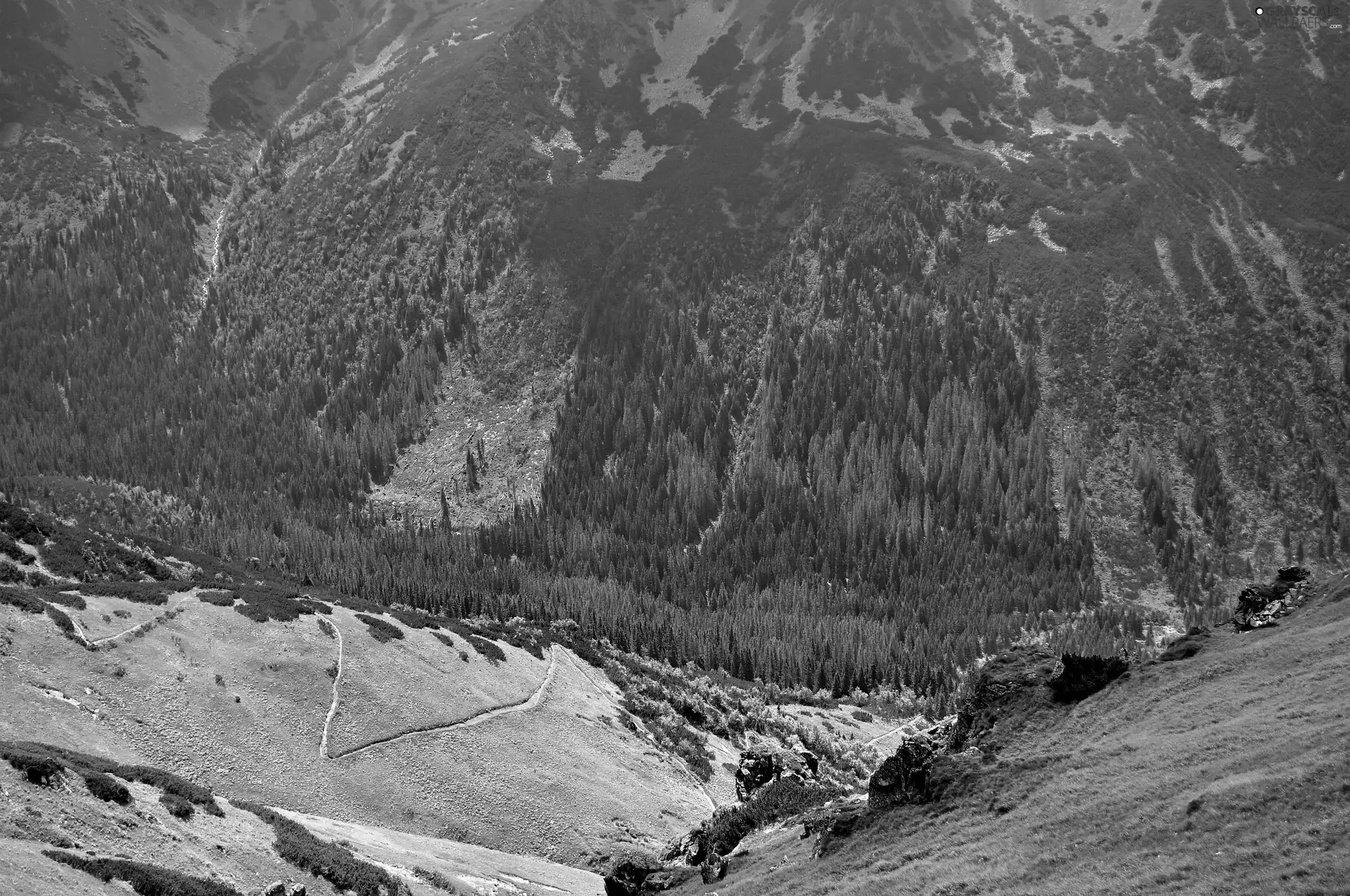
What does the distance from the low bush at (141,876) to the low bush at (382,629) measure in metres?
42.1

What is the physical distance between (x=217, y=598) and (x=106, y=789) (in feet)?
119

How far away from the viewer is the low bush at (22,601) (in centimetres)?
6838

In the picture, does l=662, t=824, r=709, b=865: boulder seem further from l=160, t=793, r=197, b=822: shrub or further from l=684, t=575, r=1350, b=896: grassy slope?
l=160, t=793, r=197, b=822: shrub

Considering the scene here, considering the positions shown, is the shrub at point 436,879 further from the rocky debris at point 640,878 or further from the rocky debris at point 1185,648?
the rocky debris at point 1185,648

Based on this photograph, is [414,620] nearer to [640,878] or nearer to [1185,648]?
[640,878]

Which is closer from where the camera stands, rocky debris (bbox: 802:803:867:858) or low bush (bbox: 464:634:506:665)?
rocky debris (bbox: 802:803:867:858)

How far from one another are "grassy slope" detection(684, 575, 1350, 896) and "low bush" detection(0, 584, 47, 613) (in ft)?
135

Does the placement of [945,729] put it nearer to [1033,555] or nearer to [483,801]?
[483,801]

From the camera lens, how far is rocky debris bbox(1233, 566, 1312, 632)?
54.5 meters

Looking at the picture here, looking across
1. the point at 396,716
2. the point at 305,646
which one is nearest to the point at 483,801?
the point at 396,716

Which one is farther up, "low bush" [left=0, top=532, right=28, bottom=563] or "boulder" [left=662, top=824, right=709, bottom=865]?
"low bush" [left=0, top=532, right=28, bottom=563]

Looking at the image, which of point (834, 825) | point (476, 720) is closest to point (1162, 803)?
point (834, 825)

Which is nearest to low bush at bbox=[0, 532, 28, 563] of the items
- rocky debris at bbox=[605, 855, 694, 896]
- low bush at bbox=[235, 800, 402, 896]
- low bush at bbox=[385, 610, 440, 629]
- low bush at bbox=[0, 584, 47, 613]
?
low bush at bbox=[0, 584, 47, 613]

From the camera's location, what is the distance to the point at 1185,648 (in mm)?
52094
